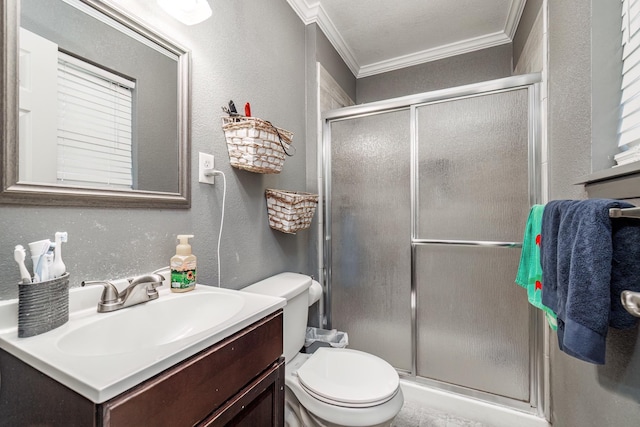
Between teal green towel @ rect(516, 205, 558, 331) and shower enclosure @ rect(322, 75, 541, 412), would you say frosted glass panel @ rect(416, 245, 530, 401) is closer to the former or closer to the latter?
shower enclosure @ rect(322, 75, 541, 412)

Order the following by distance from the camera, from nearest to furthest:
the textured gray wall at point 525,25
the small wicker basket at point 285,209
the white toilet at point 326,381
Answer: the white toilet at point 326,381 < the small wicker basket at point 285,209 < the textured gray wall at point 525,25

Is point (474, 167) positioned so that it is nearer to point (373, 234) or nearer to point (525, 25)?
point (373, 234)

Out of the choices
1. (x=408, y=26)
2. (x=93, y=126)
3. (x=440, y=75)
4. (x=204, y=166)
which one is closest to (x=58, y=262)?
(x=93, y=126)

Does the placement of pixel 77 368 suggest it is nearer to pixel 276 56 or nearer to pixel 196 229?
pixel 196 229

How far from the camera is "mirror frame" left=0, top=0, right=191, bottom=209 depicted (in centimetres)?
62

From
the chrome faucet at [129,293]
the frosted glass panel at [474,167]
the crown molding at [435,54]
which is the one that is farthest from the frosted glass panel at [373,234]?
the chrome faucet at [129,293]

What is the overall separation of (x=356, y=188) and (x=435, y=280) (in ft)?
2.54

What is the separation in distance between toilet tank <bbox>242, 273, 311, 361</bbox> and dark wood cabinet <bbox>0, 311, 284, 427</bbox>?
0.45 meters

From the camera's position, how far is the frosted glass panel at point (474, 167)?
57.6 inches

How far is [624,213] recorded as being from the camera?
60cm

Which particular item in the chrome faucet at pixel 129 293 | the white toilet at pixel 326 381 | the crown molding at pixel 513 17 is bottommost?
the white toilet at pixel 326 381

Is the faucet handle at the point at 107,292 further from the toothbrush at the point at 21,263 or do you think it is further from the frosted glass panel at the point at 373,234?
the frosted glass panel at the point at 373,234

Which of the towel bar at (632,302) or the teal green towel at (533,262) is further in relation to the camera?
the teal green towel at (533,262)

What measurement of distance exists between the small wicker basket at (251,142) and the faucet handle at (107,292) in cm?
65
